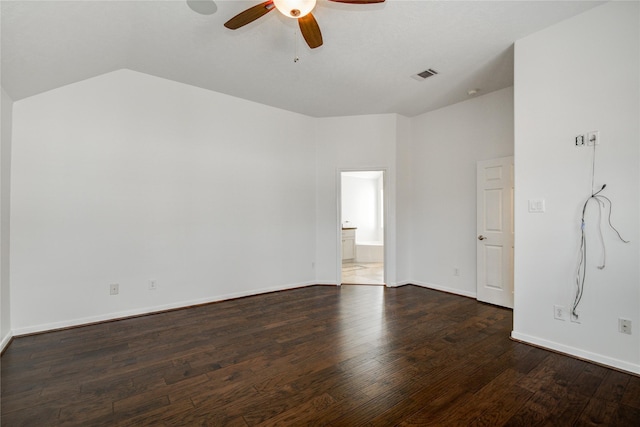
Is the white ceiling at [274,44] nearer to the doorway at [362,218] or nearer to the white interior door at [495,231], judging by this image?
the white interior door at [495,231]

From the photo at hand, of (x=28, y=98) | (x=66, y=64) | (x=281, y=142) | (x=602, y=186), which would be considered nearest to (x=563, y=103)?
(x=602, y=186)

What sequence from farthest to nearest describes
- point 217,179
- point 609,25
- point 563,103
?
1. point 217,179
2. point 563,103
3. point 609,25

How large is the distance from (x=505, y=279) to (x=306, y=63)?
378 cm

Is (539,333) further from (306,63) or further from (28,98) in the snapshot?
(28,98)

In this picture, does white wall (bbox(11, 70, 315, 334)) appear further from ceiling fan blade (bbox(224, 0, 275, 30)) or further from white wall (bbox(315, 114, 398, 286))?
ceiling fan blade (bbox(224, 0, 275, 30))

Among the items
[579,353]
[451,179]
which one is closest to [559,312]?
[579,353]

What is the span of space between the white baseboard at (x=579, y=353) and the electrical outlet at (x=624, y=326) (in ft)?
0.78

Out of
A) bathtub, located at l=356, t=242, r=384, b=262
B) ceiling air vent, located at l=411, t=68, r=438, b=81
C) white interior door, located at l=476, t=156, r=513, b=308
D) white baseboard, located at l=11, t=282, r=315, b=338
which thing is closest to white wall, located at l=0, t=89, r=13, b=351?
white baseboard, located at l=11, t=282, r=315, b=338

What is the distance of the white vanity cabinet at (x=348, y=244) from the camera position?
7750mm

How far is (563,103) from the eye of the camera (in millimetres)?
2650

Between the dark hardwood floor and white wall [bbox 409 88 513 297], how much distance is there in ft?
4.33

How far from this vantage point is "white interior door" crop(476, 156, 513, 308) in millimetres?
3953

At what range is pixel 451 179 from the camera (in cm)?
473

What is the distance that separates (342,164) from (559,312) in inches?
139
